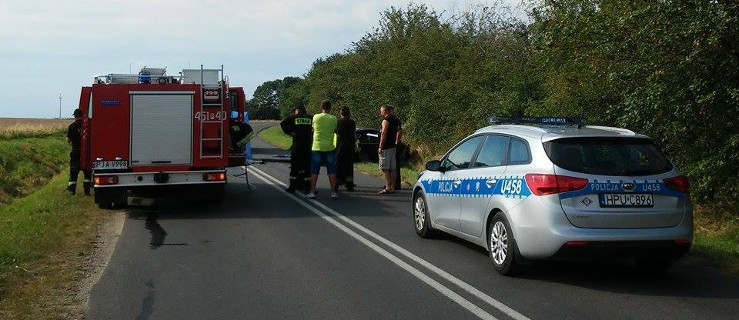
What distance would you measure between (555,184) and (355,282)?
2129 mm

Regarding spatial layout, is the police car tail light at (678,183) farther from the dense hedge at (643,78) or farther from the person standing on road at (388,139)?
the person standing on road at (388,139)

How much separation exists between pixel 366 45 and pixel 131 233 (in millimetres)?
36555

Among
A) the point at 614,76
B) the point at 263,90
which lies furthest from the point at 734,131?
the point at 263,90

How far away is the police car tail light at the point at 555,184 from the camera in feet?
24.6

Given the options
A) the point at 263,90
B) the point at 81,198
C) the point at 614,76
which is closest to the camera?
the point at 614,76

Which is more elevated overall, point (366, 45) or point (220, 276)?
point (366, 45)

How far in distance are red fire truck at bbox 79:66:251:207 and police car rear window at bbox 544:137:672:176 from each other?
7.61 m

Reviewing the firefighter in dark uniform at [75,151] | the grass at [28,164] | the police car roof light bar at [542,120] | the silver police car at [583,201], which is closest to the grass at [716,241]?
the silver police car at [583,201]

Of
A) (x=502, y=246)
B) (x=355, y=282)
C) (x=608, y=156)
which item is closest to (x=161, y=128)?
(x=355, y=282)

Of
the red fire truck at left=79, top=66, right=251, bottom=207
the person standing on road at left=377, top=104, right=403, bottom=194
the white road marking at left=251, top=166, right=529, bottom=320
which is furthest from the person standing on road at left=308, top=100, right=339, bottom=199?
the red fire truck at left=79, top=66, right=251, bottom=207

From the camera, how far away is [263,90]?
150 meters

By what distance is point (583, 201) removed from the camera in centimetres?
747

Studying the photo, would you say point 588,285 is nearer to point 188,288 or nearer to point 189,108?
point 188,288

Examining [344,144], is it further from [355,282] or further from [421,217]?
[355,282]
